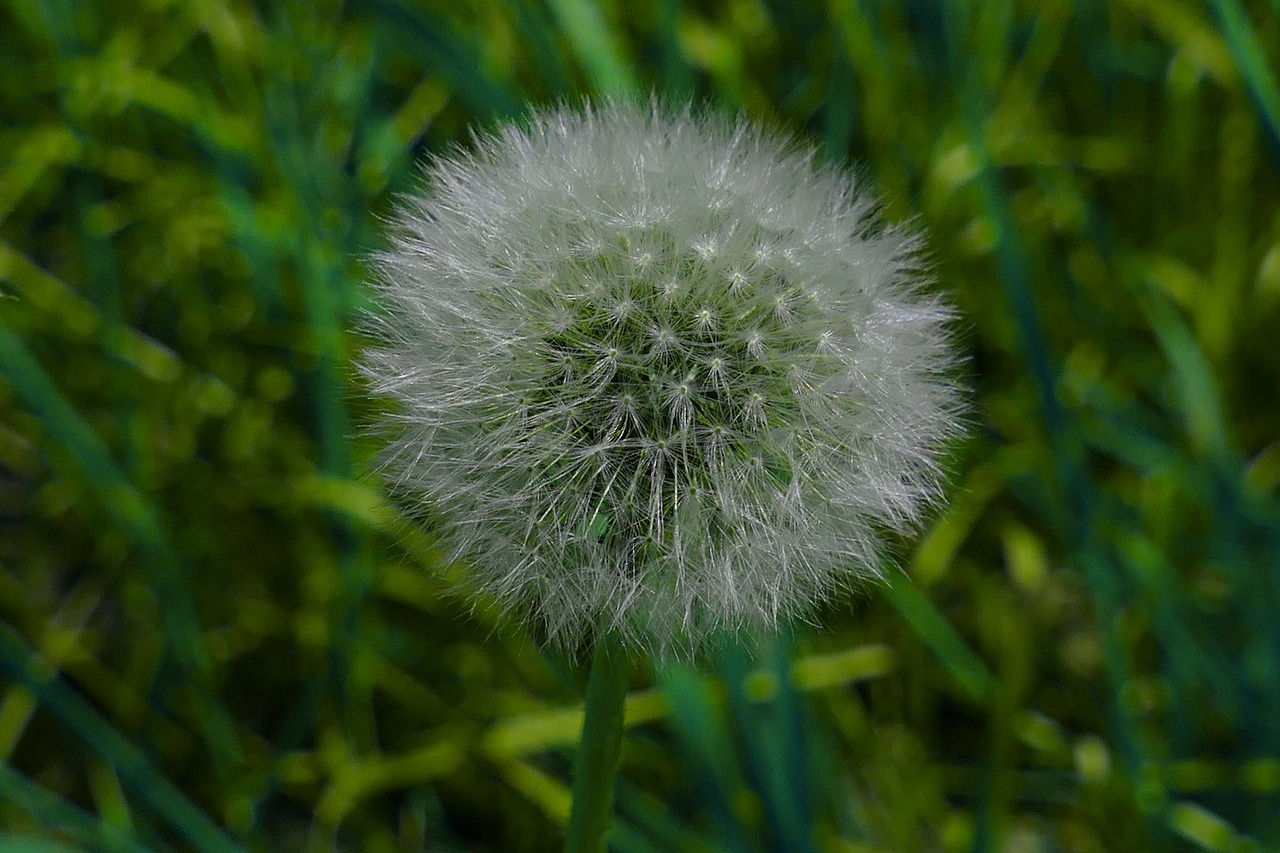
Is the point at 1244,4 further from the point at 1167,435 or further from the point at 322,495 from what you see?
the point at 322,495

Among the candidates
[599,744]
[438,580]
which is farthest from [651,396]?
[438,580]

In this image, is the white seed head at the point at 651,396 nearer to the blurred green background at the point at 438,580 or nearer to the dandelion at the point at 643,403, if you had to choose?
the dandelion at the point at 643,403

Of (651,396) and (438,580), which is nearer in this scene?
(651,396)

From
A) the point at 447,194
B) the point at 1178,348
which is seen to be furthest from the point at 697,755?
the point at 1178,348

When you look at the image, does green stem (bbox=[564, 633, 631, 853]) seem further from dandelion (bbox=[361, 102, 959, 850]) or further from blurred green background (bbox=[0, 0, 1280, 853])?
blurred green background (bbox=[0, 0, 1280, 853])

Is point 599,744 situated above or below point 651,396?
below

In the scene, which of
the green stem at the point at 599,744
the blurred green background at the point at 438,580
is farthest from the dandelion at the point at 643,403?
the blurred green background at the point at 438,580

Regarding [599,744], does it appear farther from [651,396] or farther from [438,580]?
[438,580]
